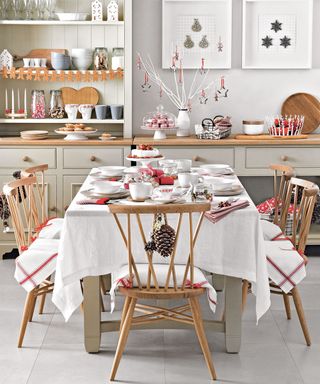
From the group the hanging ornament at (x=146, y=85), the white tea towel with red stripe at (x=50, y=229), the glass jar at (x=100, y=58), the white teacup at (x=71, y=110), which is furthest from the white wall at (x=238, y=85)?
the white tea towel with red stripe at (x=50, y=229)

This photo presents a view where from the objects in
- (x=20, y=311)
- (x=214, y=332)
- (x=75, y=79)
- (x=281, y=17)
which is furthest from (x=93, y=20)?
(x=214, y=332)

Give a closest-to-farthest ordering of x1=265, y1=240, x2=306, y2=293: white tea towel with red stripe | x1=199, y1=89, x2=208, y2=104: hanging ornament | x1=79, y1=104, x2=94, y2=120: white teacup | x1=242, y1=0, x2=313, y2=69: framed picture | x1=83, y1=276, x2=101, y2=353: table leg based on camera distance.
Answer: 1. x1=83, y1=276, x2=101, y2=353: table leg
2. x1=265, y1=240, x2=306, y2=293: white tea towel with red stripe
3. x1=79, y1=104, x2=94, y2=120: white teacup
4. x1=242, y1=0, x2=313, y2=69: framed picture
5. x1=199, y1=89, x2=208, y2=104: hanging ornament

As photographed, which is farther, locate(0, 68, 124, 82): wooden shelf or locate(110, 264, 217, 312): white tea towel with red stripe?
locate(0, 68, 124, 82): wooden shelf

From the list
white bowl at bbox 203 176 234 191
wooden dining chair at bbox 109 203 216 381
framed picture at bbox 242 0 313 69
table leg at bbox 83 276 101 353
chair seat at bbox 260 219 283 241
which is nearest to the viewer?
wooden dining chair at bbox 109 203 216 381

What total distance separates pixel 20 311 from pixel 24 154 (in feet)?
4.70

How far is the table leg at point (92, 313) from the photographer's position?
351 centimetres

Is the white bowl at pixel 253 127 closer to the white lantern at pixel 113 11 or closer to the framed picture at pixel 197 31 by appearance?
the framed picture at pixel 197 31

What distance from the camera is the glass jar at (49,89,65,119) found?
226 inches

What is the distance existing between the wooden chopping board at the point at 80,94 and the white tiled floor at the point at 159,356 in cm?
206

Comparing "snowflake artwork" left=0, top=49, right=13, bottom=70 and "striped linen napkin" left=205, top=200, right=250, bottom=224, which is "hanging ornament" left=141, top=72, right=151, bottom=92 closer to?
"snowflake artwork" left=0, top=49, right=13, bottom=70

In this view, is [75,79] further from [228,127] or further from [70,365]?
[70,365]

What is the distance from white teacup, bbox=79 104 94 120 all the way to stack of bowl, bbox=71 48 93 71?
27 centimetres

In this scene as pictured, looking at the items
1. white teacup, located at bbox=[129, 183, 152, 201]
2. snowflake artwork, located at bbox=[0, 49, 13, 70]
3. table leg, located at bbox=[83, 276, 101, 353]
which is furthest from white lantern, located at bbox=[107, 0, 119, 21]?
table leg, located at bbox=[83, 276, 101, 353]

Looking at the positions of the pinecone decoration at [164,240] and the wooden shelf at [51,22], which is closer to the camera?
the pinecone decoration at [164,240]
